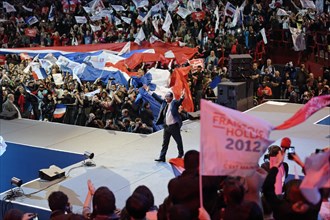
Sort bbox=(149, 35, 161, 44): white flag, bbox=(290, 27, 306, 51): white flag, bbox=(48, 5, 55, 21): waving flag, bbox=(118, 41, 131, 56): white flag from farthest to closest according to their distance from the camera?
bbox=(48, 5, 55, 21): waving flag < bbox=(149, 35, 161, 44): white flag < bbox=(118, 41, 131, 56): white flag < bbox=(290, 27, 306, 51): white flag

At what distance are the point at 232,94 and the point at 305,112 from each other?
334 inches

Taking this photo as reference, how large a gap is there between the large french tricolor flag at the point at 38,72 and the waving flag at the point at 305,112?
1315 cm

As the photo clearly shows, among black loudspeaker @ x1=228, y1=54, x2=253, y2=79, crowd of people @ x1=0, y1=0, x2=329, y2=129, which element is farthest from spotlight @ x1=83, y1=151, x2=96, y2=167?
black loudspeaker @ x1=228, y1=54, x2=253, y2=79

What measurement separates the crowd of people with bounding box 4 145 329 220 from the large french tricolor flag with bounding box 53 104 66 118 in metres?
9.60

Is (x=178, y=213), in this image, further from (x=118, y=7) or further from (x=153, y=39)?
(x=118, y=7)

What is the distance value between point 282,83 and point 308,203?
12.0 metres

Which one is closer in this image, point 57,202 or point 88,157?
point 57,202

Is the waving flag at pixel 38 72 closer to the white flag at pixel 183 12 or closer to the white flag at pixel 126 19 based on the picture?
the white flag at pixel 126 19

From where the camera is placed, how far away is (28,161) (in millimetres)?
12312

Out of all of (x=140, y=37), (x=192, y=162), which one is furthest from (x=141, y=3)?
(x=192, y=162)

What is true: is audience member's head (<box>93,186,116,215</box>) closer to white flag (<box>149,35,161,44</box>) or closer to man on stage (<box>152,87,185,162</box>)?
man on stage (<box>152,87,185,162</box>)

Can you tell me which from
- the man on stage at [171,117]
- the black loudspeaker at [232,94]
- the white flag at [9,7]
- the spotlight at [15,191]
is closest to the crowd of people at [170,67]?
the white flag at [9,7]

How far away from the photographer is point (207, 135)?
16.3ft

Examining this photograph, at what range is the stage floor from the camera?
31.9 feet
